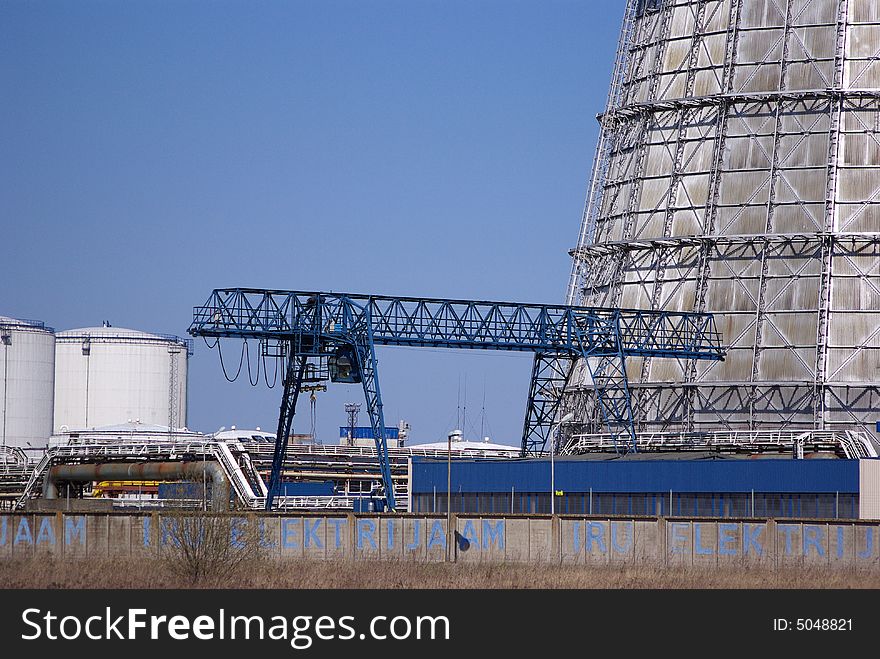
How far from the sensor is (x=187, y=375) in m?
141

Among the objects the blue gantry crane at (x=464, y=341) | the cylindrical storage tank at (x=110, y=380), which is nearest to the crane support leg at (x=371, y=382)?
the blue gantry crane at (x=464, y=341)

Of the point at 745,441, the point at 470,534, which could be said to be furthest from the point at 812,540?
the point at 745,441

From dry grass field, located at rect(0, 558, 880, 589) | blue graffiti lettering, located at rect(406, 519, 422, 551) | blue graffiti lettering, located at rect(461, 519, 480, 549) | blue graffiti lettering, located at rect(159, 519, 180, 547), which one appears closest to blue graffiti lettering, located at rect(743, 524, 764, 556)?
dry grass field, located at rect(0, 558, 880, 589)

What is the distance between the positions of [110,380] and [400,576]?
7999 cm

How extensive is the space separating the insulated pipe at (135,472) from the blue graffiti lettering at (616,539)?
29.9 metres

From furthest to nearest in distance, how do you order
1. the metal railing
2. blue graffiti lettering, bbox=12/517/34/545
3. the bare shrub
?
the metal railing → blue graffiti lettering, bbox=12/517/34/545 → the bare shrub

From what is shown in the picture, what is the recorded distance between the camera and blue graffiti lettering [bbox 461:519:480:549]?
225 feet

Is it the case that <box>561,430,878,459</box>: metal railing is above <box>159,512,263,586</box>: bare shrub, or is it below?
above

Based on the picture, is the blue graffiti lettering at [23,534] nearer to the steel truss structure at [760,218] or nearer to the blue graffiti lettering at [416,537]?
the blue graffiti lettering at [416,537]

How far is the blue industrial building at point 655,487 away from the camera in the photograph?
7619 centimetres

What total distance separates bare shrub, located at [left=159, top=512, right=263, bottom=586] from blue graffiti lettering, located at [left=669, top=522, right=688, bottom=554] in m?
14.6

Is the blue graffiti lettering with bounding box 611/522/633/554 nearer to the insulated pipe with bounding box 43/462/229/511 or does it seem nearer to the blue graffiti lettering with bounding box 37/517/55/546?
the blue graffiti lettering with bounding box 37/517/55/546

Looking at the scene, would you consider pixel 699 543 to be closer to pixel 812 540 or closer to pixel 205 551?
pixel 812 540
